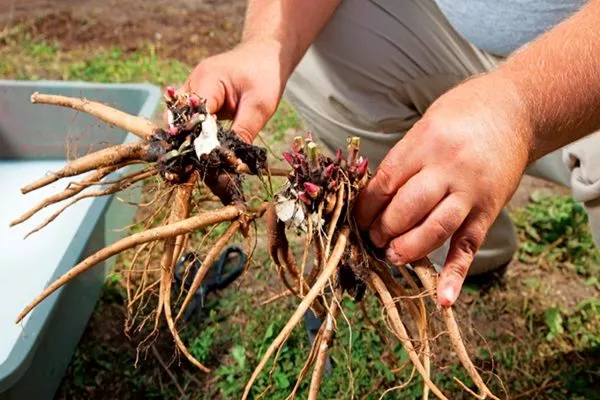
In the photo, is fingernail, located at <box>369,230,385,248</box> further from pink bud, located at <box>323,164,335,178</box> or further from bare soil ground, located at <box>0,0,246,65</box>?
bare soil ground, located at <box>0,0,246,65</box>

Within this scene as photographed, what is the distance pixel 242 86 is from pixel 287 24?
0.21 metres

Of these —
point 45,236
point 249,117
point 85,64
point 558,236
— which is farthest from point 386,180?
point 85,64

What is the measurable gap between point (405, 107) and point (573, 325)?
2.35ft

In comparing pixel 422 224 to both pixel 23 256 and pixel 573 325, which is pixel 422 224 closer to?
pixel 573 325

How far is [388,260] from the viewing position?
1069 mm

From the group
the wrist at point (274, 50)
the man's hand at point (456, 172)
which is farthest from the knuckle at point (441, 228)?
the wrist at point (274, 50)

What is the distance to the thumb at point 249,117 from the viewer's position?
118 centimetres

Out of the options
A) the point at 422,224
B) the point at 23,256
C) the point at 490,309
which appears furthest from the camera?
the point at 23,256

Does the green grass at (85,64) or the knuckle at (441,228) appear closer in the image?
the knuckle at (441,228)

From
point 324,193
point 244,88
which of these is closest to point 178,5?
point 244,88

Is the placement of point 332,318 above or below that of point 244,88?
below

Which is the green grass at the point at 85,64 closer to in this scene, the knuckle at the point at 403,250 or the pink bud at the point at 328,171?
the pink bud at the point at 328,171

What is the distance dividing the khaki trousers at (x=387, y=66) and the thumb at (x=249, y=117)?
16.4 inches

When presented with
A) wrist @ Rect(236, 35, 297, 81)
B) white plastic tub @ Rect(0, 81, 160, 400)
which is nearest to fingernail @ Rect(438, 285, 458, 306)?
wrist @ Rect(236, 35, 297, 81)
